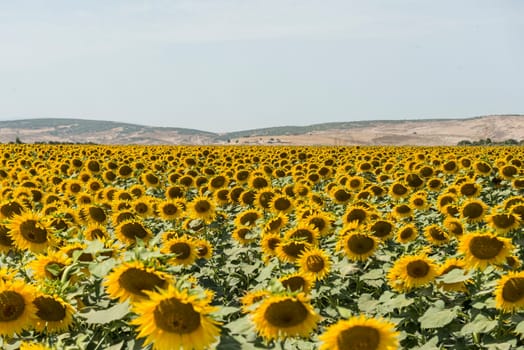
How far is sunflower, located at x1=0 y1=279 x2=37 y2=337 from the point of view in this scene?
3.01m

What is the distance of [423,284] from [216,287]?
2755mm

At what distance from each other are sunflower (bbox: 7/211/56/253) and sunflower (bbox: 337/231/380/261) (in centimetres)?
296

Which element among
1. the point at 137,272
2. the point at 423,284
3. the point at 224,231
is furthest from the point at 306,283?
the point at 224,231

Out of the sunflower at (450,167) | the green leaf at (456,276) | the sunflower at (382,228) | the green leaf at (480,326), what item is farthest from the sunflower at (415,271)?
the sunflower at (450,167)

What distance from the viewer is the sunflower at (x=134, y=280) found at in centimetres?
283

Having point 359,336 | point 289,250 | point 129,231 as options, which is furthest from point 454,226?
point 359,336

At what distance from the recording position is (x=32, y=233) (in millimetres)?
4879

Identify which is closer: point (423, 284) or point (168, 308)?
point (168, 308)

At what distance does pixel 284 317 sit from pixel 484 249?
270 centimetres

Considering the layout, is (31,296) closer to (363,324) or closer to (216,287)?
(363,324)

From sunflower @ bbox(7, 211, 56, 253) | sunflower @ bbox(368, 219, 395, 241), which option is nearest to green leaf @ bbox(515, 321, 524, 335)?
sunflower @ bbox(368, 219, 395, 241)

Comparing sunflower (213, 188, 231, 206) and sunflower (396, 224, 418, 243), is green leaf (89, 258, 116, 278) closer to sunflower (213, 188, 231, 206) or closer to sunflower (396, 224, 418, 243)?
sunflower (396, 224, 418, 243)

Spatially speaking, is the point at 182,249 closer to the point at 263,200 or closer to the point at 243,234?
the point at 243,234

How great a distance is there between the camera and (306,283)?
421 centimetres
